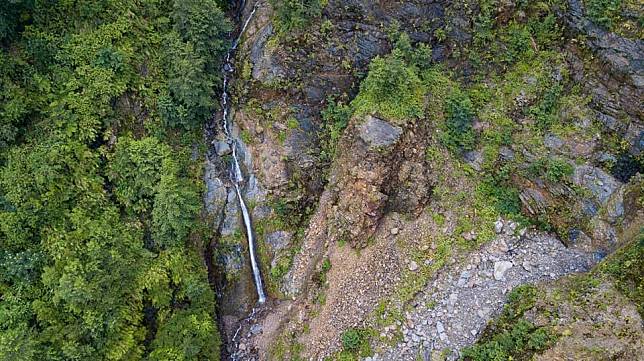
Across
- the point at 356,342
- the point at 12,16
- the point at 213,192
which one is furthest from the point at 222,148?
the point at 356,342

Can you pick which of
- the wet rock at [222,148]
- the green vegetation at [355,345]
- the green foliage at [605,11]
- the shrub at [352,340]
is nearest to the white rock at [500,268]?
the green vegetation at [355,345]

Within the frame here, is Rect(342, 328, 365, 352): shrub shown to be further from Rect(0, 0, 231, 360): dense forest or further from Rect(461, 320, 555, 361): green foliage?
Rect(0, 0, 231, 360): dense forest

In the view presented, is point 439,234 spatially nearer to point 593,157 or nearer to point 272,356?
point 593,157

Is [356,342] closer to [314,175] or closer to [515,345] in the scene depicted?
[515,345]

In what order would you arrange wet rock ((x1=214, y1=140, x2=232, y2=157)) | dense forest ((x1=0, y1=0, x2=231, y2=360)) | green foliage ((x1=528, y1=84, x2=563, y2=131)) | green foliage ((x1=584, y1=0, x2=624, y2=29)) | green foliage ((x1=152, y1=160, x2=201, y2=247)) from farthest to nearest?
wet rock ((x1=214, y1=140, x2=232, y2=157)), green foliage ((x1=528, y1=84, x2=563, y2=131)), green foliage ((x1=584, y1=0, x2=624, y2=29)), green foliage ((x1=152, y1=160, x2=201, y2=247)), dense forest ((x1=0, y1=0, x2=231, y2=360))

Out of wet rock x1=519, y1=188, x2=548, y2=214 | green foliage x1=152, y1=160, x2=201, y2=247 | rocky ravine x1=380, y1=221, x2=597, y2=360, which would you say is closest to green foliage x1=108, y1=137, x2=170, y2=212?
green foliage x1=152, y1=160, x2=201, y2=247

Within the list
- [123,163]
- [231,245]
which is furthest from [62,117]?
[231,245]
